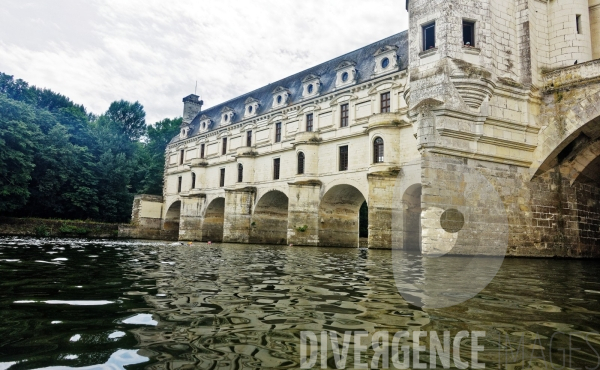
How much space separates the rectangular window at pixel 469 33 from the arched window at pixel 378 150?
9.76 m

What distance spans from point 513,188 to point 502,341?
37.6 ft

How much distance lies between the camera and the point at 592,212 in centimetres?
1400

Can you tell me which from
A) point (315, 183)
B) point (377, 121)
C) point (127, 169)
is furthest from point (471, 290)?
point (127, 169)

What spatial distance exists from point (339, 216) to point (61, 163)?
81.6ft

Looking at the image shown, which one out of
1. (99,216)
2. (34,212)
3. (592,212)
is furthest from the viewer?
(99,216)

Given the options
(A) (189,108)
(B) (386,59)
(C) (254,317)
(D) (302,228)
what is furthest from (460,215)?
(A) (189,108)

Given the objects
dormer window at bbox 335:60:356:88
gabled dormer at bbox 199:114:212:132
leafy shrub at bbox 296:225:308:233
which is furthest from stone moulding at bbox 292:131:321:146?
gabled dormer at bbox 199:114:212:132

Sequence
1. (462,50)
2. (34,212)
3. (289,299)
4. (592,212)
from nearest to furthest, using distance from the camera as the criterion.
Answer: (289,299) → (462,50) → (592,212) → (34,212)

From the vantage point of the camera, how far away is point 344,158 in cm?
2508

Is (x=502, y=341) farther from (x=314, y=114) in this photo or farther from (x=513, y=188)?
(x=314, y=114)

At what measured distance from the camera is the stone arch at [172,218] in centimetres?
4247

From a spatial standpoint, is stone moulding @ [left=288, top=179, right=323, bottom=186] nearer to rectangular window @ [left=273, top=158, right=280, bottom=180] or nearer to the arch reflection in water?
rectangular window @ [left=273, top=158, right=280, bottom=180]

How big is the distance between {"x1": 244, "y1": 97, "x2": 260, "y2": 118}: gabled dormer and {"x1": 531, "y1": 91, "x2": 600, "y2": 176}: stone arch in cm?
2499

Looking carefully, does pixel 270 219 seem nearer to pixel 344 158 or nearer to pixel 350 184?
pixel 344 158
